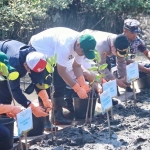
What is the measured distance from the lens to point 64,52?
495 cm

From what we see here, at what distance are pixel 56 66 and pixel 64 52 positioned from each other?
A: 0.43 metres

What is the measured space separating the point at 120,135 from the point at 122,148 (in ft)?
1.44

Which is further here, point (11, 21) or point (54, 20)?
point (54, 20)

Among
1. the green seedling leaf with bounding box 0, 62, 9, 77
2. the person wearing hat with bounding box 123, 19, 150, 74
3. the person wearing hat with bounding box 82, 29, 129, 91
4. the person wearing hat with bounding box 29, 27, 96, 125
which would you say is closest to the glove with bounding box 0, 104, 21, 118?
the green seedling leaf with bounding box 0, 62, 9, 77

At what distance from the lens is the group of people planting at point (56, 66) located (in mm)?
4391

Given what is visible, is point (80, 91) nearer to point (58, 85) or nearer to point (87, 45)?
point (58, 85)

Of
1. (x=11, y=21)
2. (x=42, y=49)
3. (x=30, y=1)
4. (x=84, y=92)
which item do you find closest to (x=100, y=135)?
(x=84, y=92)

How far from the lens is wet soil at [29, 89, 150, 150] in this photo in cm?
457

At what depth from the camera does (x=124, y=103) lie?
6.37 meters

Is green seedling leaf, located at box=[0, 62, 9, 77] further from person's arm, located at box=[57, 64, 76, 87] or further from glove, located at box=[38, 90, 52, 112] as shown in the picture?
person's arm, located at box=[57, 64, 76, 87]

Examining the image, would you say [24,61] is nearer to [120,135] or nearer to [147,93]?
[120,135]

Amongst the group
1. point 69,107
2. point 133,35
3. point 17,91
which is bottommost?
point 69,107

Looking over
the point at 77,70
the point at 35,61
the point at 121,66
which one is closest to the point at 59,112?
the point at 77,70

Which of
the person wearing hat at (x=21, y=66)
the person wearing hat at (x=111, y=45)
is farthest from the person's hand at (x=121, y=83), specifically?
the person wearing hat at (x=21, y=66)
